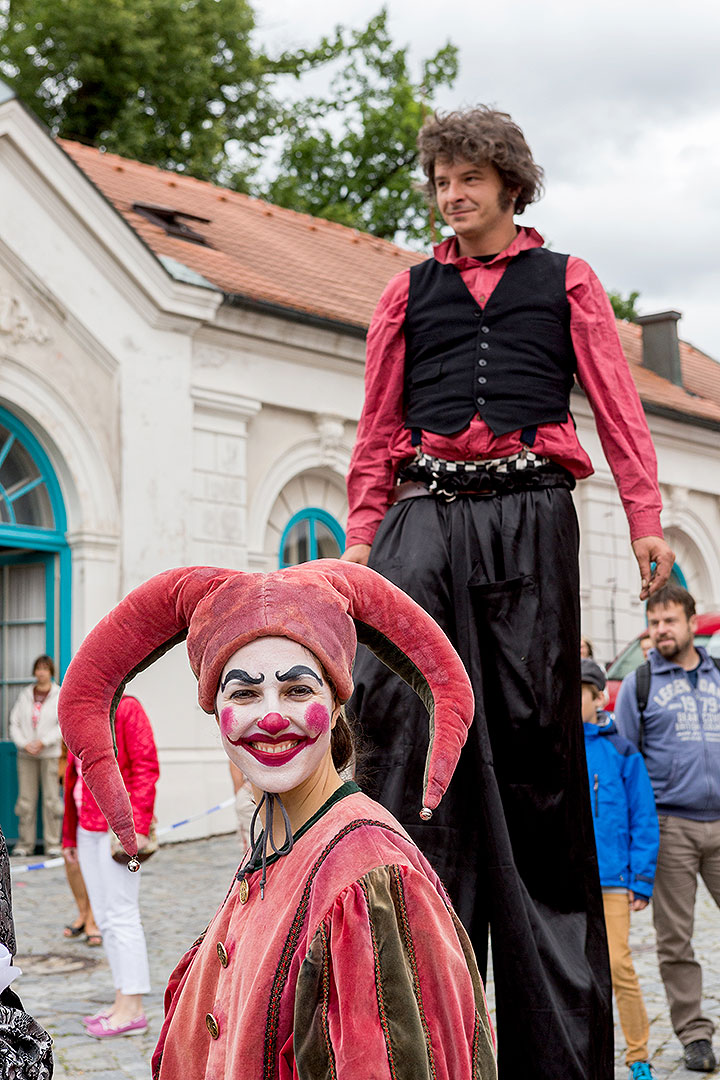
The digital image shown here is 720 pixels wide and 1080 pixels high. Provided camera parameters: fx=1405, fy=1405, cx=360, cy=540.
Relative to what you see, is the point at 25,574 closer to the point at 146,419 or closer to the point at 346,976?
the point at 146,419

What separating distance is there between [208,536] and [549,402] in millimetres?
10197

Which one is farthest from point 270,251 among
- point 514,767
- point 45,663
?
point 514,767

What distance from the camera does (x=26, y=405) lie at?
12156 millimetres

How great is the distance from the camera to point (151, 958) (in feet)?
23.9

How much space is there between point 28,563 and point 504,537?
10.1 meters

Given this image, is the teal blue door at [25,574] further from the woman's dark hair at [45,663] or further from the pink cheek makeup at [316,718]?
the pink cheek makeup at [316,718]

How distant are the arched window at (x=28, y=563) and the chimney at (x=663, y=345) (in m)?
13.5

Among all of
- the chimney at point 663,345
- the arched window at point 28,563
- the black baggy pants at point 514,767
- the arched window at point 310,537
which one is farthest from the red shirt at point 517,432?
the chimney at point 663,345

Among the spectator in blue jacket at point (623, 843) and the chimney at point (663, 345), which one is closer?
the spectator in blue jacket at point (623, 843)

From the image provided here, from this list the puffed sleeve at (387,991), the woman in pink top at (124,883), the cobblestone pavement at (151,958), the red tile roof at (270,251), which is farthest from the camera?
the red tile roof at (270,251)

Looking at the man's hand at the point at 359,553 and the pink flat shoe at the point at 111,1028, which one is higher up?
the man's hand at the point at 359,553

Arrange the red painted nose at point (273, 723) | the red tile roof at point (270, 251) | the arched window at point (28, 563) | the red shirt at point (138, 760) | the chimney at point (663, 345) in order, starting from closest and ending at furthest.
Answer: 1. the red painted nose at point (273, 723)
2. the red shirt at point (138, 760)
3. the arched window at point (28, 563)
4. the red tile roof at point (270, 251)
5. the chimney at point (663, 345)

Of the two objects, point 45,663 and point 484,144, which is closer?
point 484,144

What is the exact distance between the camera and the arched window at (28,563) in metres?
12.3
